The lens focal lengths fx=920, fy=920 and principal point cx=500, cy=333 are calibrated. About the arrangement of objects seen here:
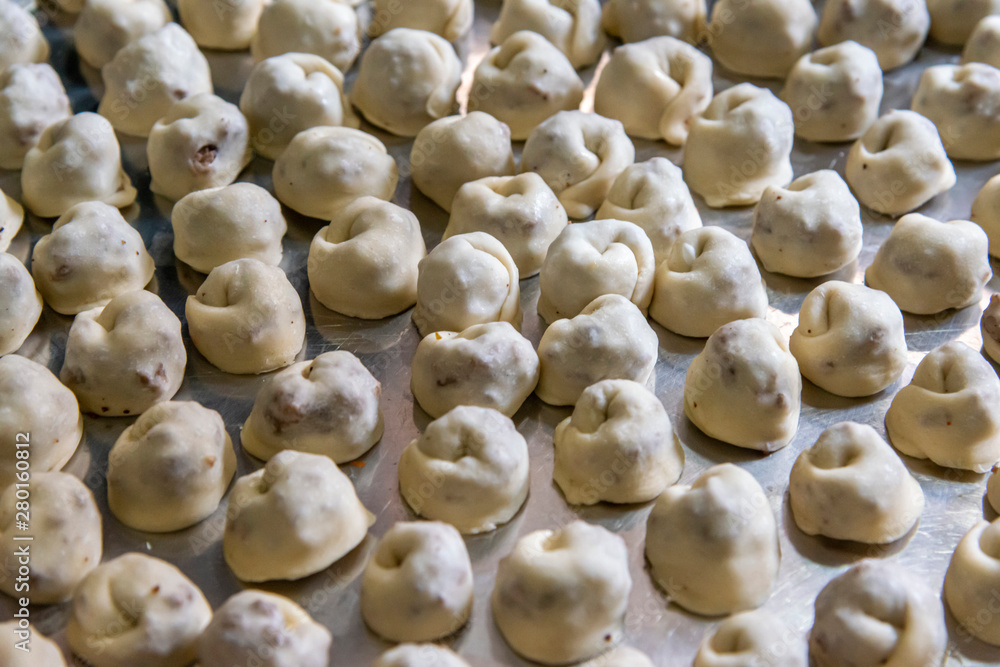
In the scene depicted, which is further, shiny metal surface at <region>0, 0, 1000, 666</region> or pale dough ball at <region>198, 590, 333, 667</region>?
shiny metal surface at <region>0, 0, 1000, 666</region>

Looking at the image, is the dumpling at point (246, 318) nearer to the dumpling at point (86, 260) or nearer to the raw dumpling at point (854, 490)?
the dumpling at point (86, 260)

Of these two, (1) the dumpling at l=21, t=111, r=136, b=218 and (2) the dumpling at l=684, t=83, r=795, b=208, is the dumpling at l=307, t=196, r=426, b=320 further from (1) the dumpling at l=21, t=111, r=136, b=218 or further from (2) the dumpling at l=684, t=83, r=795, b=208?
(2) the dumpling at l=684, t=83, r=795, b=208

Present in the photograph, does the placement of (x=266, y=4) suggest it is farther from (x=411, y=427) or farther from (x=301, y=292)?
(x=411, y=427)

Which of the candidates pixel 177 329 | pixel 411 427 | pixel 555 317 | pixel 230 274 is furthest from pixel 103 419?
pixel 555 317

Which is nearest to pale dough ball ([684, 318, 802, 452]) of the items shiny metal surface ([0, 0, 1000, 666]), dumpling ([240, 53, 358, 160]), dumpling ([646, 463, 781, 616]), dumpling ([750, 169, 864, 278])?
shiny metal surface ([0, 0, 1000, 666])

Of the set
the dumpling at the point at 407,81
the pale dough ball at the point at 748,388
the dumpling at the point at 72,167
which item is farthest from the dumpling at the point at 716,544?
the dumpling at the point at 72,167

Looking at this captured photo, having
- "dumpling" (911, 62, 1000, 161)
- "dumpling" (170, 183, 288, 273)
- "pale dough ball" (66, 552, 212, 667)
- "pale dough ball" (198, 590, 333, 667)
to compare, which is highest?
"dumpling" (911, 62, 1000, 161)

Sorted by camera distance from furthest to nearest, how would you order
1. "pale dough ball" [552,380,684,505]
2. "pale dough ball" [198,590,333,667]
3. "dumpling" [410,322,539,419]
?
"dumpling" [410,322,539,419]
"pale dough ball" [552,380,684,505]
"pale dough ball" [198,590,333,667]
